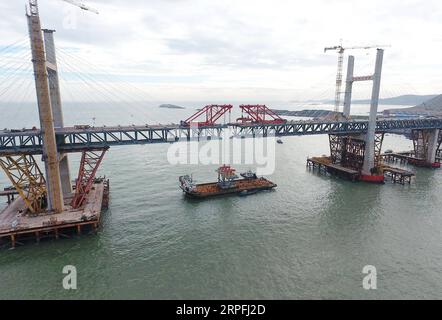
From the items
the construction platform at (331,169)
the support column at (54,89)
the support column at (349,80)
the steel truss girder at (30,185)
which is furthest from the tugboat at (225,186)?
the support column at (349,80)

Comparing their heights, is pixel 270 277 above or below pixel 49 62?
below

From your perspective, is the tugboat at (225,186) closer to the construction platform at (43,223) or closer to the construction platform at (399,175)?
the construction platform at (43,223)

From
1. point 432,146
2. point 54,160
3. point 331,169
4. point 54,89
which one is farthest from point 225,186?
point 432,146

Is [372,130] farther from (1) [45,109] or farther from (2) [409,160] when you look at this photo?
(1) [45,109]

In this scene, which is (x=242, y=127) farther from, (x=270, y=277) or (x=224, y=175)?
(x=270, y=277)
